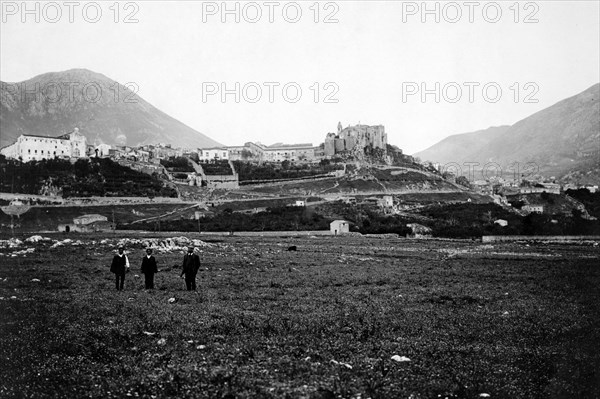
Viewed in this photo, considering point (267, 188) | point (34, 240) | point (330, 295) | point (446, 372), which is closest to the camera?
point (446, 372)

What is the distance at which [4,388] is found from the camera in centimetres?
824

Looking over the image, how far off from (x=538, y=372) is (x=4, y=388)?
10350 mm

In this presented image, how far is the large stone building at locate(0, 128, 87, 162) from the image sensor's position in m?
141

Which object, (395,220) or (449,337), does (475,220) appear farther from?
(449,337)

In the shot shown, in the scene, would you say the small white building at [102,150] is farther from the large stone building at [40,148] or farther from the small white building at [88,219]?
the small white building at [88,219]

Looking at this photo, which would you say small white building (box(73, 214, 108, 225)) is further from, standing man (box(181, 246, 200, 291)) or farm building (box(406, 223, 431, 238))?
standing man (box(181, 246, 200, 291))

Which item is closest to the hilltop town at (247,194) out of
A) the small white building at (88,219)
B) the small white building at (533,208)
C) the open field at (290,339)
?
the small white building at (88,219)

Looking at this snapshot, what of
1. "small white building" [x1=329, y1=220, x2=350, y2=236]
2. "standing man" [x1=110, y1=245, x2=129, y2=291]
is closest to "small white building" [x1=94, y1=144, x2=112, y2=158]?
"small white building" [x1=329, y1=220, x2=350, y2=236]

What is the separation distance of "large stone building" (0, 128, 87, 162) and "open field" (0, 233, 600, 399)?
440 ft

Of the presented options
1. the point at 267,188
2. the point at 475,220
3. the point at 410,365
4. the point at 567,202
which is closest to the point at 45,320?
the point at 410,365

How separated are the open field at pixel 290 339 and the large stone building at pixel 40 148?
13399 centimetres

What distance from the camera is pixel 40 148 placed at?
143 meters

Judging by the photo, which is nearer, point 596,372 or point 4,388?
point 4,388

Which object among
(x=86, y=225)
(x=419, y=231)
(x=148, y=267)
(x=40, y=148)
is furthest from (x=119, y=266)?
(x=40, y=148)
